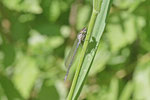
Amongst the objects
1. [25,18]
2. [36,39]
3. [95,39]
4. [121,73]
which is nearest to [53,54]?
[36,39]

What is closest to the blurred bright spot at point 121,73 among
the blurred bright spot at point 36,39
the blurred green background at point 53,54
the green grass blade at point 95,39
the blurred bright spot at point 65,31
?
the blurred green background at point 53,54

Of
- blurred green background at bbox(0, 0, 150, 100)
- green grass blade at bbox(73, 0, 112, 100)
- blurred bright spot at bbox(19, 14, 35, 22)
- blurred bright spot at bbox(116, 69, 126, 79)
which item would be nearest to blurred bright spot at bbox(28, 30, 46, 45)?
blurred green background at bbox(0, 0, 150, 100)

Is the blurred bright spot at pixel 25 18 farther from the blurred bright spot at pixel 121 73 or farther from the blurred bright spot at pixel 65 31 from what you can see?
the blurred bright spot at pixel 121 73

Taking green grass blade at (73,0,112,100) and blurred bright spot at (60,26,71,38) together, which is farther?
blurred bright spot at (60,26,71,38)

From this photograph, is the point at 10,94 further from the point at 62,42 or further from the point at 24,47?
the point at 62,42

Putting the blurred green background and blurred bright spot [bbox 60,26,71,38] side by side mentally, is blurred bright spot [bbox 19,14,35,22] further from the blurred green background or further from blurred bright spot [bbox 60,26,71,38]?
blurred bright spot [bbox 60,26,71,38]

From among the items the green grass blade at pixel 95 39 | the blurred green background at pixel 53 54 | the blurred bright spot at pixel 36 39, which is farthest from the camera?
the blurred bright spot at pixel 36 39

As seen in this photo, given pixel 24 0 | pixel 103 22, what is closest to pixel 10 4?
pixel 24 0

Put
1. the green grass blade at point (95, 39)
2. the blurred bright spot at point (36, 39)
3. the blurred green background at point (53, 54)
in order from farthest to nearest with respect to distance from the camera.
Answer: the blurred bright spot at point (36, 39), the blurred green background at point (53, 54), the green grass blade at point (95, 39)
